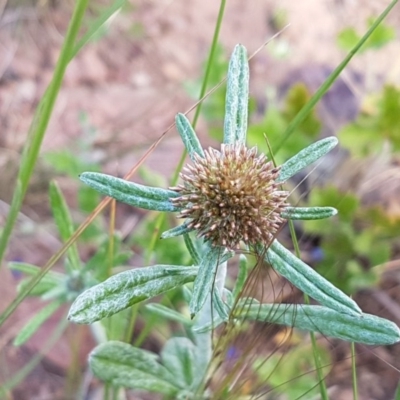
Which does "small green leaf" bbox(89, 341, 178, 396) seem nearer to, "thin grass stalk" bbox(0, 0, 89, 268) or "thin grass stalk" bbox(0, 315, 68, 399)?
"thin grass stalk" bbox(0, 0, 89, 268)

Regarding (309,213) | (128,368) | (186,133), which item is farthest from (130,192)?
(128,368)

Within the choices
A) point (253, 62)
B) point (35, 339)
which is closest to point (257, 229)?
point (35, 339)

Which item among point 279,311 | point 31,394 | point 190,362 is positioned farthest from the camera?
point 31,394

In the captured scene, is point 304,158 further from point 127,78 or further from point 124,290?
point 127,78

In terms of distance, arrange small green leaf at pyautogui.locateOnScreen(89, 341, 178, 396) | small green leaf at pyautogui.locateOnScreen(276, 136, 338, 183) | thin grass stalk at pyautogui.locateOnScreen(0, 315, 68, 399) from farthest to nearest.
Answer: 1. thin grass stalk at pyautogui.locateOnScreen(0, 315, 68, 399)
2. small green leaf at pyautogui.locateOnScreen(89, 341, 178, 396)
3. small green leaf at pyautogui.locateOnScreen(276, 136, 338, 183)

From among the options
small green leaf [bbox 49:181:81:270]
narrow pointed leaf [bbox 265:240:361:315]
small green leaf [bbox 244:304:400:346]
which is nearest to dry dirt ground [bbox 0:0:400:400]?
small green leaf [bbox 49:181:81:270]

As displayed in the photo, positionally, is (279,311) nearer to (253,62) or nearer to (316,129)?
(316,129)
